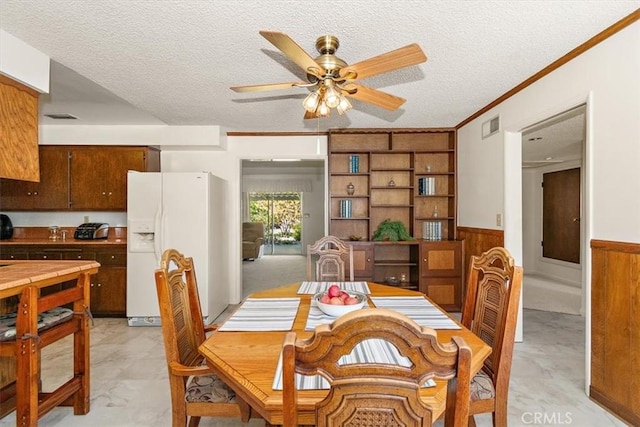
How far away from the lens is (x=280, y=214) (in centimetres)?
1069

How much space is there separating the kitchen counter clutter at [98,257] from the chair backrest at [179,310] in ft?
8.86

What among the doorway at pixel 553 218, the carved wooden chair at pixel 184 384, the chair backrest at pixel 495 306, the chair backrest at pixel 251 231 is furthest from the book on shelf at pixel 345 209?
the chair backrest at pixel 251 231

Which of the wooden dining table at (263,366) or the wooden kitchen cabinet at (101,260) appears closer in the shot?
the wooden dining table at (263,366)

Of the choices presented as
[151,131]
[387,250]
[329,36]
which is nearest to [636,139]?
[329,36]

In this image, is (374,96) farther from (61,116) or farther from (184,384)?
(61,116)

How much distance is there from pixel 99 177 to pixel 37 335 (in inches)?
119

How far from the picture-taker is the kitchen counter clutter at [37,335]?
1.75 meters

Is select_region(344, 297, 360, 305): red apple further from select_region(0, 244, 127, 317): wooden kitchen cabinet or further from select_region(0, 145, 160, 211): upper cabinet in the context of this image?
select_region(0, 145, 160, 211): upper cabinet

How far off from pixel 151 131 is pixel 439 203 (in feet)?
13.2

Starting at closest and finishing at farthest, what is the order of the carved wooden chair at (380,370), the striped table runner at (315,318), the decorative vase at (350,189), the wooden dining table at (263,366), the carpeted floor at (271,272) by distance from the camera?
the carved wooden chair at (380,370) → the wooden dining table at (263,366) → the striped table runner at (315,318) → the decorative vase at (350,189) → the carpeted floor at (271,272)

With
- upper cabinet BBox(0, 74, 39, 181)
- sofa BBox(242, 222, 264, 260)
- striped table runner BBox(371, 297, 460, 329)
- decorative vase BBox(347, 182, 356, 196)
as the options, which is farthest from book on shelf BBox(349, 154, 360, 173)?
sofa BBox(242, 222, 264, 260)

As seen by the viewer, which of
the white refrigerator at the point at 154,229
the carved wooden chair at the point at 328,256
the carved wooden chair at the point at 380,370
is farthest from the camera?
the white refrigerator at the point at 154,229

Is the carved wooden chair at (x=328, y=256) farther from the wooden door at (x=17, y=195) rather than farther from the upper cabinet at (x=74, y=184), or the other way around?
the wooden door at (x=17, y=195)

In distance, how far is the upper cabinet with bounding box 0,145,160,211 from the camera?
168 inches
